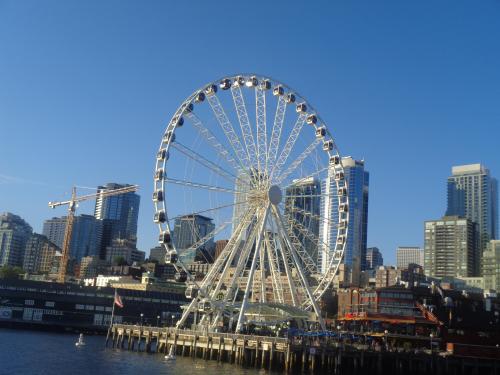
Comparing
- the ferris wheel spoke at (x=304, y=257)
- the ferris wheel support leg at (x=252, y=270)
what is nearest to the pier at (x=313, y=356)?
the ferris wheel support leg at (x=252, y=270)

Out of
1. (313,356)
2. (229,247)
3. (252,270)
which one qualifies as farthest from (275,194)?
(313,356)

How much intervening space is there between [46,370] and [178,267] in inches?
764

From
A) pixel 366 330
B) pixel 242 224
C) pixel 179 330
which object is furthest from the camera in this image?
pixel 366 330

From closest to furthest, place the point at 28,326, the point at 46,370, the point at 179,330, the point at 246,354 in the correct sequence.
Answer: the point at 46,370, the point at 246,354, the point at 179,330, the point at 28,326

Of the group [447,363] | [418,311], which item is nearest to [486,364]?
Answer: [447,363]

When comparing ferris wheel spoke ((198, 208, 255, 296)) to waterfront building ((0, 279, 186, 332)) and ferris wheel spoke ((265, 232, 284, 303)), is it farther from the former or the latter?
waterfront building ((0, 279, 186, 332))

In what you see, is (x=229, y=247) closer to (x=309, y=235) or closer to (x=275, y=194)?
(x=275, y=194)

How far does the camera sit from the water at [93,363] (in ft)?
220

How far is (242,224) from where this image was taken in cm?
8050

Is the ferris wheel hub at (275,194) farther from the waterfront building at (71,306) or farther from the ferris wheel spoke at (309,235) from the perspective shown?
the waterfront building at (71,306)

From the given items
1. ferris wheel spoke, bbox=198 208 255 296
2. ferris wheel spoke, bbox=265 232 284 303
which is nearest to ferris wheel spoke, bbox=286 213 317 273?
ferris wheel spoke, bbox=265 232 284 303

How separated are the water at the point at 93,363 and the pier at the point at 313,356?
2.46m

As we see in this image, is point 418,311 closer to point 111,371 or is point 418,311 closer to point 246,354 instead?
point 246,354

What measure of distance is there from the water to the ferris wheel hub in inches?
795
